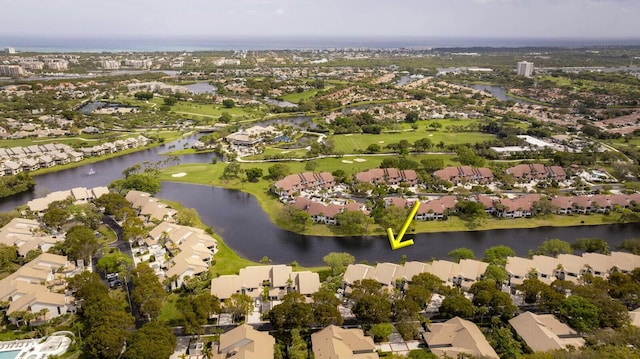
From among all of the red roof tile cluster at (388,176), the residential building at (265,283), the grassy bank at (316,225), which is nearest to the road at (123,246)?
the residential building at (265,283)

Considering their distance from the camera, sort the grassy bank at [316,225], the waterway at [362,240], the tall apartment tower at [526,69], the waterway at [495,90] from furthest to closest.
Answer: the tall apartment tower at [526,69], the waterway at [495,90], the grassy bank at [316,225], the waterway at [362,240]

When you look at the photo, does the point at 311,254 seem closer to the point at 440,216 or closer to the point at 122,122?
the point at 440,216

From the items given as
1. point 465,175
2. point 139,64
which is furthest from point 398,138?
point 139,64

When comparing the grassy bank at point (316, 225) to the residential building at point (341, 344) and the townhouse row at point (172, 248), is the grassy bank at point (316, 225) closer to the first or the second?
the townhouse row at point (172, 248)

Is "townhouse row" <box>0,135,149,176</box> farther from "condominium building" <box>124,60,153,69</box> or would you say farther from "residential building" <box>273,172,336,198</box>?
"condominium building" <box>124,60,153,69</box>

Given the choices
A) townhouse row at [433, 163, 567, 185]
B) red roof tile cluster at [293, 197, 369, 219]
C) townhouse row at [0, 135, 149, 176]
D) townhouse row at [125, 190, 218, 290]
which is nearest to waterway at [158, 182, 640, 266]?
red roof tile cluster at [293, 197, 369, 219]
